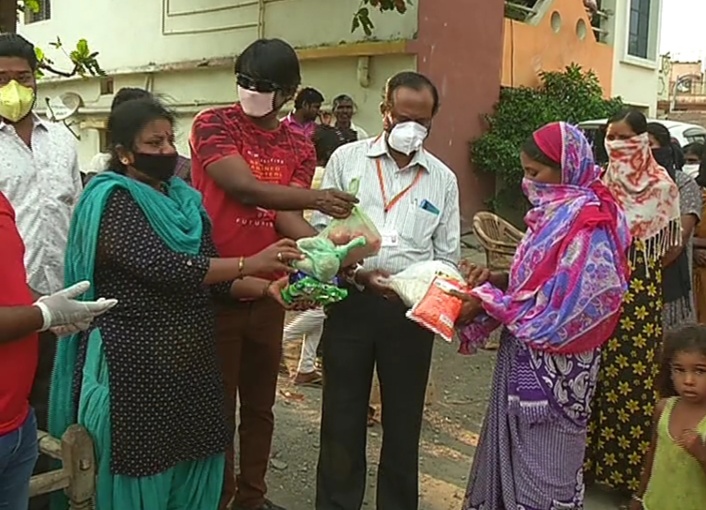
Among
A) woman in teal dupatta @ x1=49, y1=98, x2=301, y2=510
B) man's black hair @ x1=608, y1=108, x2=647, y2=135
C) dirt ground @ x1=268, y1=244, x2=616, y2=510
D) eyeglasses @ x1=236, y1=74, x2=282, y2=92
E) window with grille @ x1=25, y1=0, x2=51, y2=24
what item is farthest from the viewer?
window with grille @ x1=25, y1=0, x2=51, y2=24

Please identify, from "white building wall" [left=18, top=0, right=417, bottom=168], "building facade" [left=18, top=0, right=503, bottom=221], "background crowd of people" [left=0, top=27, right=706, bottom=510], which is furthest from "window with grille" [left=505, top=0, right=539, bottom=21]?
"background crowd of people" [left=0, top=27, right=706, bottom=510]

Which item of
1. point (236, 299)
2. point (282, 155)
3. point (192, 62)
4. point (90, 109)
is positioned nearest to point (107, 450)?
point (236, 299)

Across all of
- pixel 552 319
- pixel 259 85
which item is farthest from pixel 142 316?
pixel 552 319

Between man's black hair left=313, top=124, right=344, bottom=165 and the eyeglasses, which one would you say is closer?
the eyeglasses

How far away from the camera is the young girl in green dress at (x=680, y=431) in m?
2.54

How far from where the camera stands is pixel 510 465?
9.61ft

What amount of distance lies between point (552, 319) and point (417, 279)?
49cm

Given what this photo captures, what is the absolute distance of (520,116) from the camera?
9.99m

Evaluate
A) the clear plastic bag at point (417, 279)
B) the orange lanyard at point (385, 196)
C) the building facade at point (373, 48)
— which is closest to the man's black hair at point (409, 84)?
the orange lanyard at point (385, 196)

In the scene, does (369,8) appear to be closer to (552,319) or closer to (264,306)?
(264,306)

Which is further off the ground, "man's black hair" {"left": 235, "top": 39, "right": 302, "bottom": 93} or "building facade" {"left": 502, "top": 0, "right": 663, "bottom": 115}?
"building facade" {"left": 502, "top": 0, "right": 663, "bottom": 115}

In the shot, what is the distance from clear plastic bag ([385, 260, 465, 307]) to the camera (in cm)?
285

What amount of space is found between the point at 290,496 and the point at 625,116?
7.88 ft

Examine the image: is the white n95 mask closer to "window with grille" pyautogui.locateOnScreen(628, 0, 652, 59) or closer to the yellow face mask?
the yellow face mask
